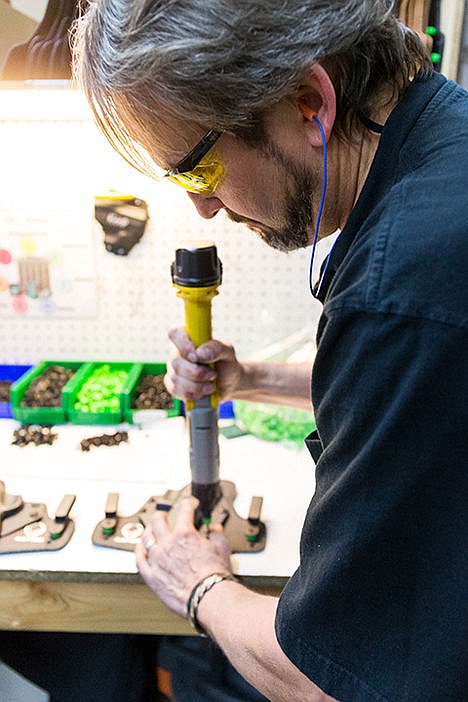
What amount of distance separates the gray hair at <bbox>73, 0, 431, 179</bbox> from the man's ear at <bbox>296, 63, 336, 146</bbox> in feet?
0.05

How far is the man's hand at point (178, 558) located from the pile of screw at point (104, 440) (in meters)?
0.34

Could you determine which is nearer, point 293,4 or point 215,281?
point 293,4

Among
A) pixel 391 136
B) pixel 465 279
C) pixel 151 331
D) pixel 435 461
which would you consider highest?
pixel 391 136

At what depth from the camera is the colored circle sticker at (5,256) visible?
1.62 meters

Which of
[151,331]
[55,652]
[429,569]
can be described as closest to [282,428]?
[151,331]

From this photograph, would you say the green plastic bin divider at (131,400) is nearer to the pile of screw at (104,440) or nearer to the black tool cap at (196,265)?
the pile of screw at (104,440)

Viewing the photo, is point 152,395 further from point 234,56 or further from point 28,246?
point 234,56

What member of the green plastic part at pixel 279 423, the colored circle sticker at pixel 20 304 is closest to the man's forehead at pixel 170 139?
the green plastic part at pixel 279 423

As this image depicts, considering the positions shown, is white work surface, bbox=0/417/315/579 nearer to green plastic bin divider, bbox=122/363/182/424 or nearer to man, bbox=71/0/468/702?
green plastic bin divider, bbox=122/363/182/424

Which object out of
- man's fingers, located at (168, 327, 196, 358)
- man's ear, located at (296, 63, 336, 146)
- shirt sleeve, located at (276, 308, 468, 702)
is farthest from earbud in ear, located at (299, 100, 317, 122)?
man's fingers, located at (168, 327, 196, 358)

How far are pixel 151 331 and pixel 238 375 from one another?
18.5 inches

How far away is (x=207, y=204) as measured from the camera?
92 cm

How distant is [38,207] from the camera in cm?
158

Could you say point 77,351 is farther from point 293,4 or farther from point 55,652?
point 293,4
